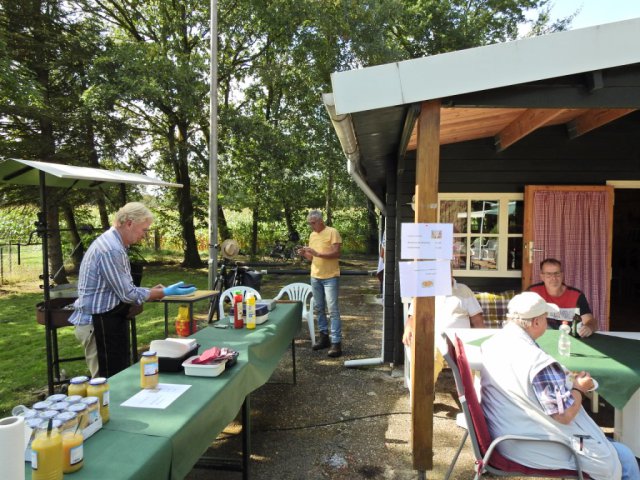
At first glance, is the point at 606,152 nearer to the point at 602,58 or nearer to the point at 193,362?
the point at 602,58

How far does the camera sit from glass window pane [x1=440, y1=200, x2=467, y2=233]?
4.44 m

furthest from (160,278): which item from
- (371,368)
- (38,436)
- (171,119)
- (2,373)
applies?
(38,436)

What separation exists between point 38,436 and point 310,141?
10.5m

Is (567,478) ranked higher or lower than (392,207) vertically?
lower

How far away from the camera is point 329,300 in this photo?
467 centimetres

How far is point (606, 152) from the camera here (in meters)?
4.19

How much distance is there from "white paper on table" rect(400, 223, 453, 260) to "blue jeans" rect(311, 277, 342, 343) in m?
2.30

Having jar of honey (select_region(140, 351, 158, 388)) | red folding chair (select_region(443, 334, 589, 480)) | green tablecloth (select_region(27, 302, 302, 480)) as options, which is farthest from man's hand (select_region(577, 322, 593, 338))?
jar of honey (select_region(140, 351, 158, 388))

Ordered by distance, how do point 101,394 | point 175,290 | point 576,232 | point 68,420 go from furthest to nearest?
point 576,232, point 175,290, point 101,394, point 68,420

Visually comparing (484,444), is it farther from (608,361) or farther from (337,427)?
(337,427)

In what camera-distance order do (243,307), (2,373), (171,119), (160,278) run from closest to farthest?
(243,307) < (2,373) < (160,278) < (171,119)

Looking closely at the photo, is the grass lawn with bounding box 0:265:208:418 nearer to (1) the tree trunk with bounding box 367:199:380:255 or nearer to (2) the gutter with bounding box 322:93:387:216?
(2) the gutter with bounding box 322:93:387:216

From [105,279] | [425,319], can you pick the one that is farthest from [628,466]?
[105,279]

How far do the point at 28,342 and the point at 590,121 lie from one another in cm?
657
